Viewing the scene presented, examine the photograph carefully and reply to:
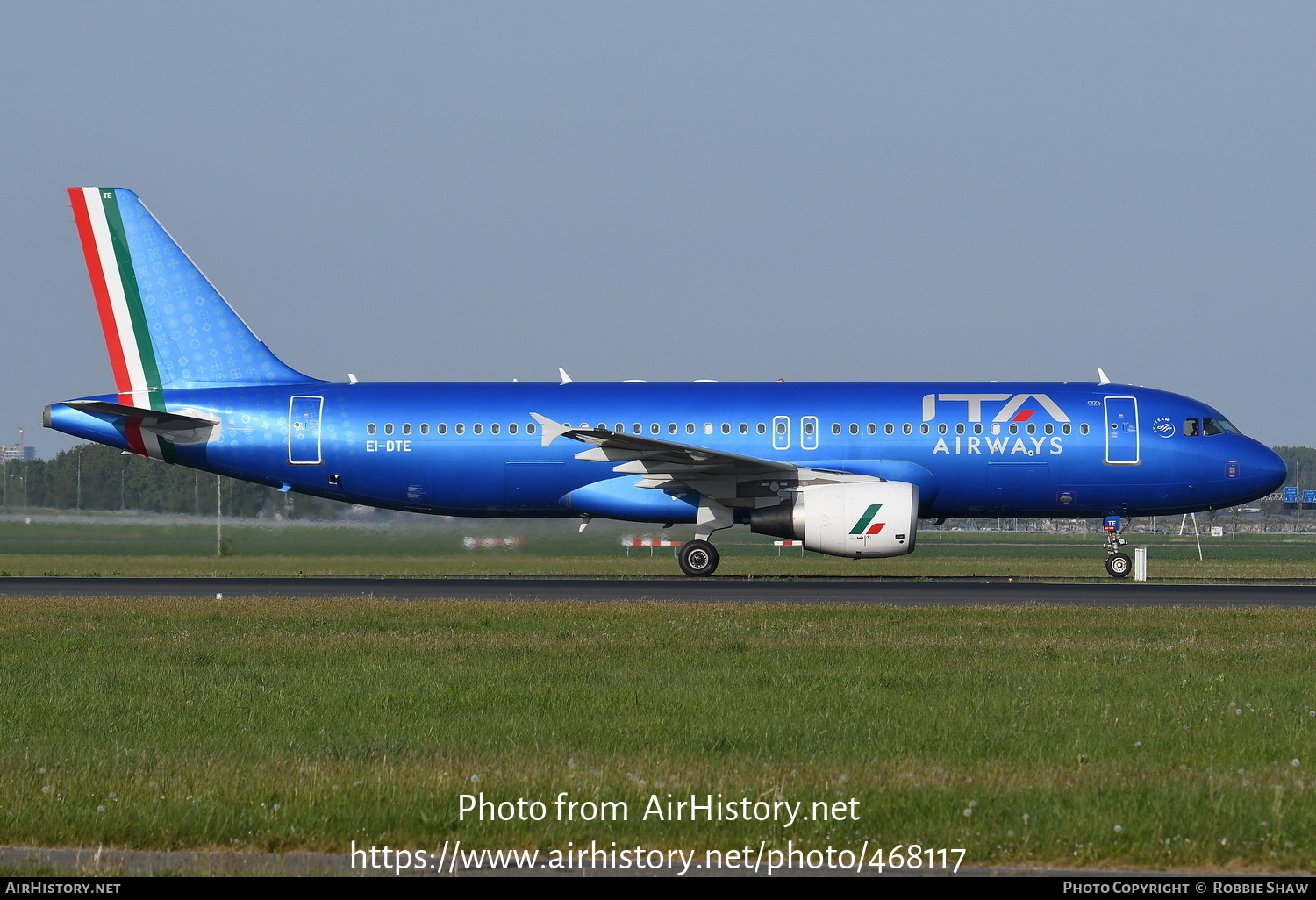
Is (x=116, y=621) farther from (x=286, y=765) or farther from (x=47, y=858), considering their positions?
(x=47, y=858)

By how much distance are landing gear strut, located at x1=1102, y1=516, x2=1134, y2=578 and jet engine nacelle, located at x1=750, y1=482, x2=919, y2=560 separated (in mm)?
5665

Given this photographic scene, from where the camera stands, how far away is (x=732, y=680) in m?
12.7

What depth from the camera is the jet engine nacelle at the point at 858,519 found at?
1083 inches

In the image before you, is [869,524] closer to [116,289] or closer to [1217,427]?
[1217,427]

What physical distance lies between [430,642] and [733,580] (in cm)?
1307

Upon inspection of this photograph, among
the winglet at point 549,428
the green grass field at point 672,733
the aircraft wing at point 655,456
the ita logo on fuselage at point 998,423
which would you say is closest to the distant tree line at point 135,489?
the winglet at point 549,428

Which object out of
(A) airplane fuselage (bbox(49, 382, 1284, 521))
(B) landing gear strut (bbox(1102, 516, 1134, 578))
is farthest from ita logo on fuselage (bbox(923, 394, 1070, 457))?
(B) landing gear strut (bbox(1102, 516, 1134, 578))

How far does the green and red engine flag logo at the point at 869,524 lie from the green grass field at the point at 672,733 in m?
9.47

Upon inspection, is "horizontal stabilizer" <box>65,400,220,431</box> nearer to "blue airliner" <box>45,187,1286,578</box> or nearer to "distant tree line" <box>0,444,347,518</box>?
"blue airliner" <box>45,187,1286,578</box>

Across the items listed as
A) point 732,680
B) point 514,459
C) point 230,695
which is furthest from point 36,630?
point 514,459

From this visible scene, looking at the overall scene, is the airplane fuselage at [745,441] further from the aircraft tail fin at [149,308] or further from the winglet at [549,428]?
the aircraft tail fin at [149,308]

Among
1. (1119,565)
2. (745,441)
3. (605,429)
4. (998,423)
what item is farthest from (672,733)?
(1119,565)

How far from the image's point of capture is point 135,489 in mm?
35906

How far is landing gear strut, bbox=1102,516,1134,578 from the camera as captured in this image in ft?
101
